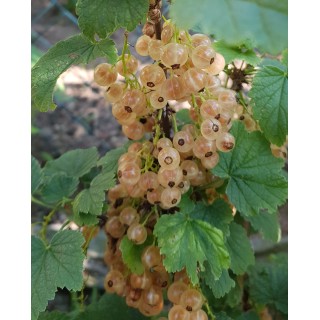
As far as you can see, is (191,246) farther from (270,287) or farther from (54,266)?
(270,287)

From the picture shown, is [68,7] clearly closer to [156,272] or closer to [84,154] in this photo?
[84,154]

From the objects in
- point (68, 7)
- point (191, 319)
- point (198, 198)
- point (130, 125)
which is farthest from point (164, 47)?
point (68, 7)

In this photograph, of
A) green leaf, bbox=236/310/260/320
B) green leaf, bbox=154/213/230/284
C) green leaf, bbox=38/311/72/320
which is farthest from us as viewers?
green leaf, bbox=236/310/260/320

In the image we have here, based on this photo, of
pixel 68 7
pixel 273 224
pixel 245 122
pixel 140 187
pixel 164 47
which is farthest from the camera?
pixel 68 7

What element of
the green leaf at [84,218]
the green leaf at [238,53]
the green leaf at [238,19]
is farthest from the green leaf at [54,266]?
the green leaf at [238,19]

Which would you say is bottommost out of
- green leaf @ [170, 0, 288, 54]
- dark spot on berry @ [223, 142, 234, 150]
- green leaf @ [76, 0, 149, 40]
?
dark spot on berry @ [223, 142, 234, 150]

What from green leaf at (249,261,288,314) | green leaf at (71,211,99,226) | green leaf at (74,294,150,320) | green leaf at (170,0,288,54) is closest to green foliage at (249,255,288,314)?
green leaf at (249,261,288,314)

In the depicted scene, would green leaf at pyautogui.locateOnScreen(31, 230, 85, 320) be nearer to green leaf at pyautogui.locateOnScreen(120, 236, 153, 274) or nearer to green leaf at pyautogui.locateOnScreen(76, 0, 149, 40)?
green leaf at pyautogui.locateOnScreen(120, 236, 153, 274)
